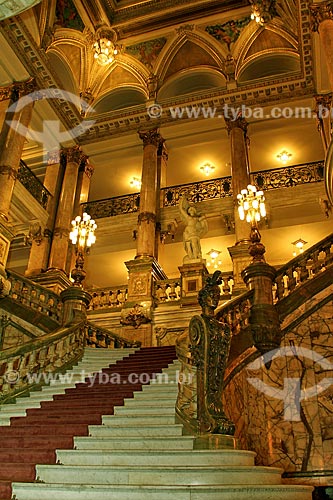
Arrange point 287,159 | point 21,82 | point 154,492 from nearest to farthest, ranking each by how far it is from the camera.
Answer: point 154,492 < point 21,82 < point 287,159

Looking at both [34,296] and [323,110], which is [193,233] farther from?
[323,110]

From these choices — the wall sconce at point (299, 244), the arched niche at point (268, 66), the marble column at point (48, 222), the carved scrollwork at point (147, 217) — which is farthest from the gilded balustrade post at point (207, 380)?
the arched niche at point (268, 66)

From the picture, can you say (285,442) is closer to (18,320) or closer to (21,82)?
(18,320)

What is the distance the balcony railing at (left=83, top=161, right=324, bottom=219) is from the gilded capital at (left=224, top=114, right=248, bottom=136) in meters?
1.58

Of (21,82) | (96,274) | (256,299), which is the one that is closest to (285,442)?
(256,299)

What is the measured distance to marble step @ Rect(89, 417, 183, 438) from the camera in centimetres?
503

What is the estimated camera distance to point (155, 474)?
4.04m

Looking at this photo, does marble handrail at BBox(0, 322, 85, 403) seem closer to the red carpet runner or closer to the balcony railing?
the red carpet runner

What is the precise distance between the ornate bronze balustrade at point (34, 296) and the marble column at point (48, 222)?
344 cm

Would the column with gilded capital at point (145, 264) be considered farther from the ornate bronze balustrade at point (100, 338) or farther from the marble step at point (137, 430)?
the marble step at point (137, 430)

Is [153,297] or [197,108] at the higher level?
[197,108]

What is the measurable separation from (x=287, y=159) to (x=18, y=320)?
11290 mm

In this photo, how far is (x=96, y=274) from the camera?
63.6 ft

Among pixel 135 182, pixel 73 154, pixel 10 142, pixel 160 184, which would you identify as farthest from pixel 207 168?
pixel 10 142
